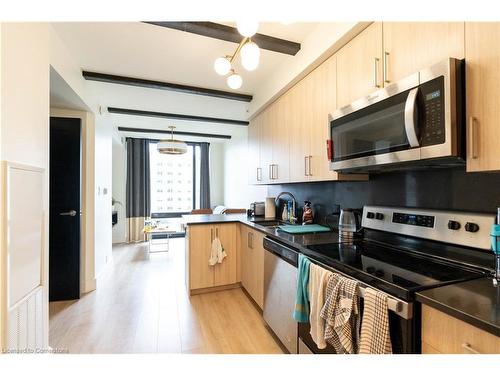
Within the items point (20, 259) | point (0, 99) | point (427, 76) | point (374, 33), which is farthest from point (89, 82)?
point (427, 76)

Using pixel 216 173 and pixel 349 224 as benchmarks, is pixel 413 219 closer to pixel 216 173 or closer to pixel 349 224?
pixel 349 224

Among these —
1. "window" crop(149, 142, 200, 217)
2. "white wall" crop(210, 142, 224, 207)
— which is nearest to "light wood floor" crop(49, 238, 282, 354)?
"window" crop(149, 142, 200, 217)

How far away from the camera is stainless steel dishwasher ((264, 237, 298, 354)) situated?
1640 millimetres

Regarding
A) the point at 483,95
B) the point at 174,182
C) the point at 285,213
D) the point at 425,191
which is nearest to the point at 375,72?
the point at 483,95

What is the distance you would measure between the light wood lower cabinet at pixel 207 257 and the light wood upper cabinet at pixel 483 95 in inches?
95.0

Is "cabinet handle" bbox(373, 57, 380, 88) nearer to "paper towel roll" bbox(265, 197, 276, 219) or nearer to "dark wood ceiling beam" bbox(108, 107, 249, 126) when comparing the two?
"paper towel roll" bbox(265, 197, 276, 219)

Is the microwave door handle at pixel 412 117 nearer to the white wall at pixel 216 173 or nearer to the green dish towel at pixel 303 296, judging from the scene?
the green dish towel at pixel 303 296

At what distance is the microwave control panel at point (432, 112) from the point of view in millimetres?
990

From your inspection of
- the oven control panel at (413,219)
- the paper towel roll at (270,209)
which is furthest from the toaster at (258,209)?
A: the oven control panel at (413,219)

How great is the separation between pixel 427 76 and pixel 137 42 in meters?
2.16

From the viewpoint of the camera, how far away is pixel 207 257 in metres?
2.86

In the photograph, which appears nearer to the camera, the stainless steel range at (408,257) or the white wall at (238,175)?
the stainless steel range at (408,257)

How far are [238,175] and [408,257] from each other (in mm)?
4495

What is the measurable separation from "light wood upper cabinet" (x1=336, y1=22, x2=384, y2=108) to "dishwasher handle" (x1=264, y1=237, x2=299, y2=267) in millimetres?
1093
